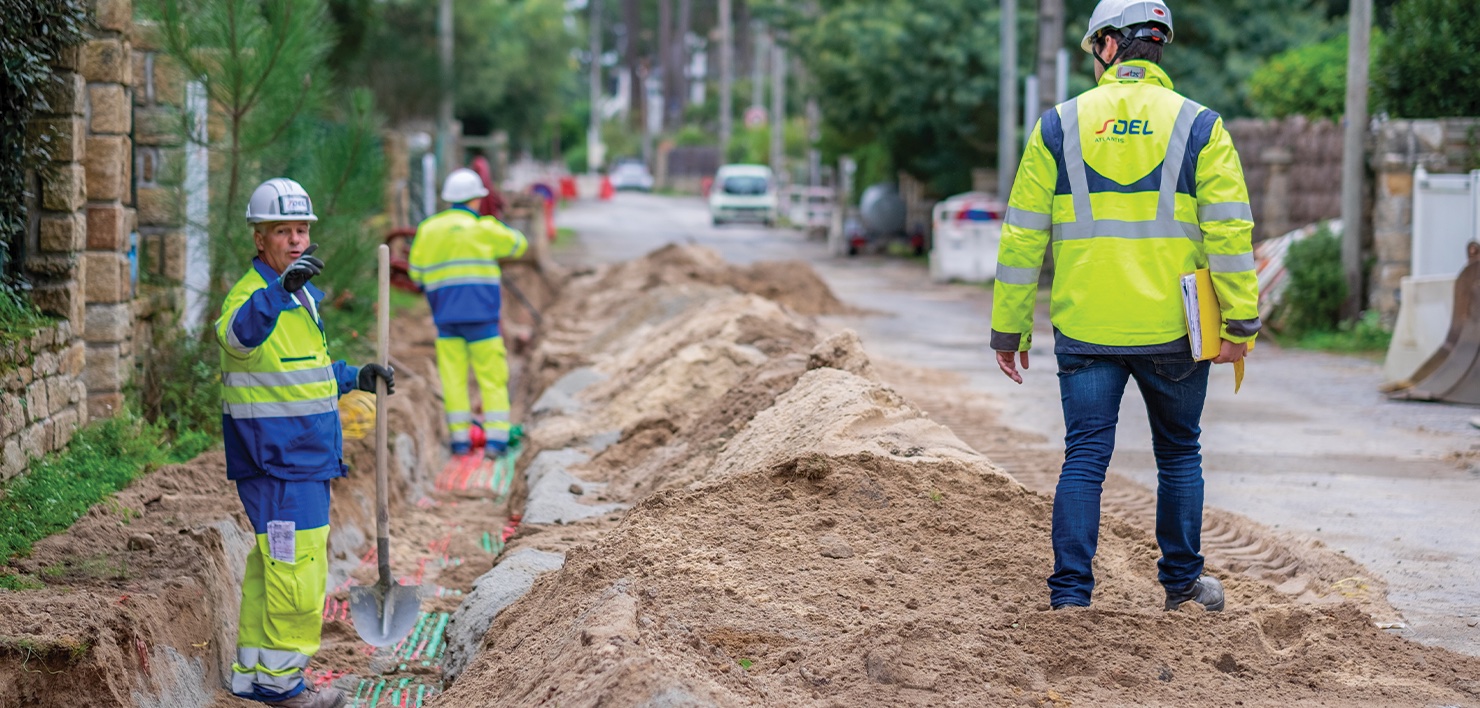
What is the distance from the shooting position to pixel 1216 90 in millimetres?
24422

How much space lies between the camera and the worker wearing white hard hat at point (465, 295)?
1043 cm

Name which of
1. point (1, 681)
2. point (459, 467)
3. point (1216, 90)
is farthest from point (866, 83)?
point (1, 681)

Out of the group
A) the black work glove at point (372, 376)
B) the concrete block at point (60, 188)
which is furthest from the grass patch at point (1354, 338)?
the concrete block at point (60, 188)

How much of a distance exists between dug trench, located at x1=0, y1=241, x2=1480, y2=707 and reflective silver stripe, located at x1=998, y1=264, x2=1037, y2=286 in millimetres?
949

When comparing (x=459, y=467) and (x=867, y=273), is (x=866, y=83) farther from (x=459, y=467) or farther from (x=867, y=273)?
(x=459, y=467)

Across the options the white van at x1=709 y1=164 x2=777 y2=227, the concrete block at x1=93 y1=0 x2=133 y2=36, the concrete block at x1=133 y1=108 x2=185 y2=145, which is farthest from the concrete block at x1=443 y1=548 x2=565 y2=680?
the white van at x1=709 y1=164 x2=777 y2=227

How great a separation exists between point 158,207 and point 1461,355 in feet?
27.9

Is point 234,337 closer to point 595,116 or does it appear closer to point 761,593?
point 761,593

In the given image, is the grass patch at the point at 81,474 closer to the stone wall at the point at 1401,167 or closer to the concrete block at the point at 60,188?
the concrete block at the point at 60,188

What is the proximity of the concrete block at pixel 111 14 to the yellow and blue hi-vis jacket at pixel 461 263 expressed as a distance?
292cm

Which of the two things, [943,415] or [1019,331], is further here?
[943,415]

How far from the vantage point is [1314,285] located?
14.9 m

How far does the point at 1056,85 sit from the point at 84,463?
1615cm

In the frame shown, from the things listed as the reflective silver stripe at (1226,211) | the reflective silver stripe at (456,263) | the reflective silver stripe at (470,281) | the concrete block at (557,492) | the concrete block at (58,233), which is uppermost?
the reflective silver stripe at (1226,211)
